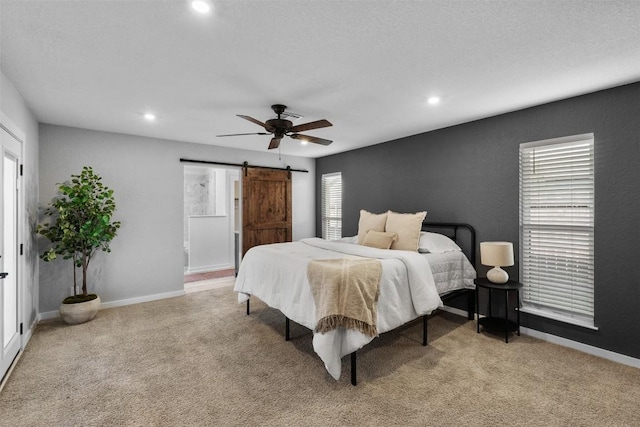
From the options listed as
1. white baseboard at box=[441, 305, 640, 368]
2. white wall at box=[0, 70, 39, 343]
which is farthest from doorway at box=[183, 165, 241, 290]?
white baseboard at box=[441, 305, 640, 368]

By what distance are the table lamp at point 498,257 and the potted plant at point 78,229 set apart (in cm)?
462

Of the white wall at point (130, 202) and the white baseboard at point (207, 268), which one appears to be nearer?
the white wall at point (130, 202)

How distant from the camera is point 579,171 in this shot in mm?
3100

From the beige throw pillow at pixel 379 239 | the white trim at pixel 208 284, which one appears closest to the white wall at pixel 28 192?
the white trim at pixel 208 284

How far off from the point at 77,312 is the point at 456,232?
495 centimetres

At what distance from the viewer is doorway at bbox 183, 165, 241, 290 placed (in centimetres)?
677

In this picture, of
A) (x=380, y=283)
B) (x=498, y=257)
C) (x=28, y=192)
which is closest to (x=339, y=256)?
(x=380, y=283)

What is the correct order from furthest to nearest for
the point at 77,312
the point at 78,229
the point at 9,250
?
the point at 78,229
the point at 77,312
the point at 9,250

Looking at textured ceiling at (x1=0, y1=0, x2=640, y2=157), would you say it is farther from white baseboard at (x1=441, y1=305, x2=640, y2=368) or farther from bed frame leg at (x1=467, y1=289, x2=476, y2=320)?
white baseboard at (x1=441, y1=305, x2=640, y2=368)

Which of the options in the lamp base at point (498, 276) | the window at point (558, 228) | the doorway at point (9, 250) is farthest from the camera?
the lamp base at point (498, 276)

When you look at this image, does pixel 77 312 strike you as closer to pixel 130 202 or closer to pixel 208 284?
pixel 130 202

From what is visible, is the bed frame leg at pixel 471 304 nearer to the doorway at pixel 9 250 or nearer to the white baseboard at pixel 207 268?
the doorway at pixel 9 250

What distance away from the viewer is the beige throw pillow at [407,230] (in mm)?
3846

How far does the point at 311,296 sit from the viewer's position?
2.64 meters
